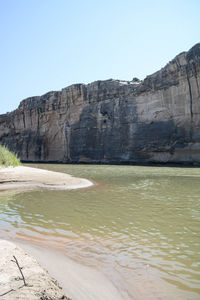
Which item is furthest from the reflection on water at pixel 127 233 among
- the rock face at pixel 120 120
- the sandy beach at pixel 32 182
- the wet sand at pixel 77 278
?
the rock face at pixel 120 120

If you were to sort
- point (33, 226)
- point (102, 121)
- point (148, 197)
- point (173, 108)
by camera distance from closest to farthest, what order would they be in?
point (33, 226)
point (148, 197)
point (173, 108)
point (102, 121)

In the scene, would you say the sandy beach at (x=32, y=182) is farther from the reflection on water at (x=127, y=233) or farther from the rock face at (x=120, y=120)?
the rock face at (x=120, y=120)

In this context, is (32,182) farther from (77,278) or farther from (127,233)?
(77,278)

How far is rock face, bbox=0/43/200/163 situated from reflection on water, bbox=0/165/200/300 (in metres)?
25.1

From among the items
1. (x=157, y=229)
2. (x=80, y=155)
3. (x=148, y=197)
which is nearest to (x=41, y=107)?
(x=80, y=155)

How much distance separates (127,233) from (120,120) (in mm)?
37067

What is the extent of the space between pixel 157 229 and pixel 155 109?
3310 centimetres

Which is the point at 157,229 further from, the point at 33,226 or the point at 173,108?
the point at 173,108

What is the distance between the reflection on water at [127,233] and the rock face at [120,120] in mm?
25123

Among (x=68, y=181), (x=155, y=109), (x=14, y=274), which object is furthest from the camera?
(x=155, y=109)

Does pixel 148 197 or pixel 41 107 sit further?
pixel 41 107

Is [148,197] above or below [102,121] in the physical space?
below

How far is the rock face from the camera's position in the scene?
32.3m

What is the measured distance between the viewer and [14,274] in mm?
2732
